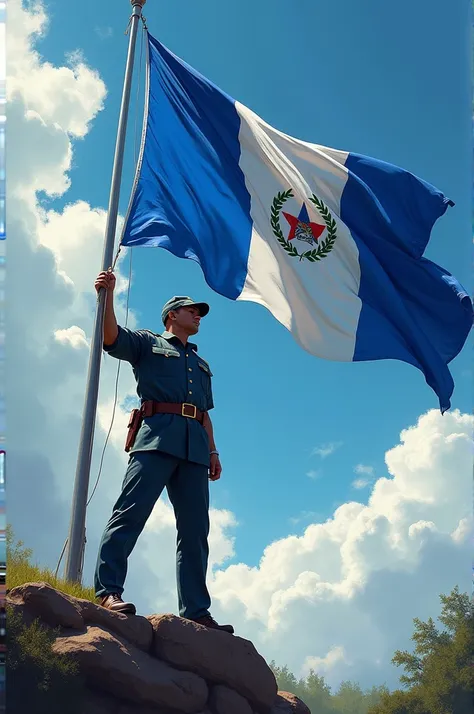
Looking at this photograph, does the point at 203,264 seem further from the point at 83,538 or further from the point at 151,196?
the point at 83,538

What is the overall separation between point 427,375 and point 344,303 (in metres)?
1.05

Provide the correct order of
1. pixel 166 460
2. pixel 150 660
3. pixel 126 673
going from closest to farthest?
pixel 126 673 < pixel 150 660 < pixel 166 460

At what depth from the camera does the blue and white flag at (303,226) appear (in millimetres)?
7074

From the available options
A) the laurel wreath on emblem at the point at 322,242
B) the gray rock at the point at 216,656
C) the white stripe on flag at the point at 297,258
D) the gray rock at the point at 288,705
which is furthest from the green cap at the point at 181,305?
the gray rock at the point at 288,705

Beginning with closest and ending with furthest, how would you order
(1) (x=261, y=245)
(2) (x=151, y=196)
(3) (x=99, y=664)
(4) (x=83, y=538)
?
(3) (x=99, y=664) < (4) (x=83, y=538) < (2) (x=151, y=196) < (1) (x=261, y=245)

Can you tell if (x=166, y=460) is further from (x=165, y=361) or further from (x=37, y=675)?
(x=37, y=675)

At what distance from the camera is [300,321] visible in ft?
23.6

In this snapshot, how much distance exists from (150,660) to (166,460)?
4.55ft

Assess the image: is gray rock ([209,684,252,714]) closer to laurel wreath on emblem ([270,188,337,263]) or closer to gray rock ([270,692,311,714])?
gray rock ([270,692,311,714])

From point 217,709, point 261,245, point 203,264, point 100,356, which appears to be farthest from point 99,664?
point 261,245

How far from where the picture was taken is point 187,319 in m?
6.23

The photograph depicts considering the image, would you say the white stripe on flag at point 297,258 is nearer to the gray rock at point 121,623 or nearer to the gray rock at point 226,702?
the gray rock at point 121,623

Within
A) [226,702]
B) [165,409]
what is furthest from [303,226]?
[226,702]

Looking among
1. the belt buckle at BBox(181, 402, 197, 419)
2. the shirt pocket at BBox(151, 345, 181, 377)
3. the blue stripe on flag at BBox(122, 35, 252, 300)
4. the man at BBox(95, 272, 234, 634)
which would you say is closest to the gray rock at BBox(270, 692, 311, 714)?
the man at BBox(95, 272, 234, 634)
